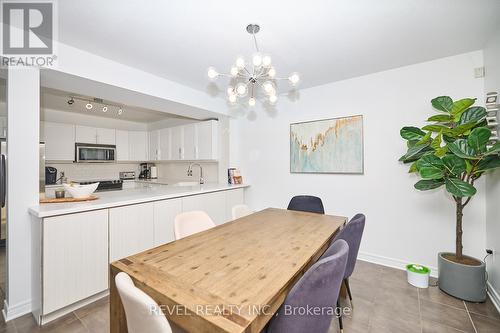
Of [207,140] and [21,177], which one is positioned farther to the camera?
[207,140]

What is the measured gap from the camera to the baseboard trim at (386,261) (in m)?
2.47

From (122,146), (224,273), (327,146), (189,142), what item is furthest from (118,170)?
(224,273)

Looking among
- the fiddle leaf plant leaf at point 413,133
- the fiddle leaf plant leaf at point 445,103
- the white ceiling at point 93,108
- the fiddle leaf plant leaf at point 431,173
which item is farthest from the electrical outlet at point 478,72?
the white ceiling at point 93,108

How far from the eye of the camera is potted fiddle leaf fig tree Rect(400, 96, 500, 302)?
69.6 inches

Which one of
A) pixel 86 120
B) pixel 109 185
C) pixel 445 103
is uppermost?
pixel 86 120

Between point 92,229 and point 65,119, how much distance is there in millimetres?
3401

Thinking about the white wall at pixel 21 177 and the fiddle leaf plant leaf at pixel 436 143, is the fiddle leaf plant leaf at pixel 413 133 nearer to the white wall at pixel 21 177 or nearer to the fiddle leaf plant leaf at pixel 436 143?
the fiddle leaf plant leaf at pixel 436 143

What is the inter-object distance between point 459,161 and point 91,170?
6.06 metres

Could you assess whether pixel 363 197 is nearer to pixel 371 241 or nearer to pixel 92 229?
pixel 371 241

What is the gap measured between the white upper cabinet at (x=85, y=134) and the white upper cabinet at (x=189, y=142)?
1.97 meters

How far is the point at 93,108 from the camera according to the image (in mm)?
3828

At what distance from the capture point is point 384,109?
2711mm

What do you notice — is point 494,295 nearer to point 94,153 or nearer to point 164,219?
point 164,219

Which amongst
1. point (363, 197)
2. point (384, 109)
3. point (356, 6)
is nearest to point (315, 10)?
point (356, 6)
